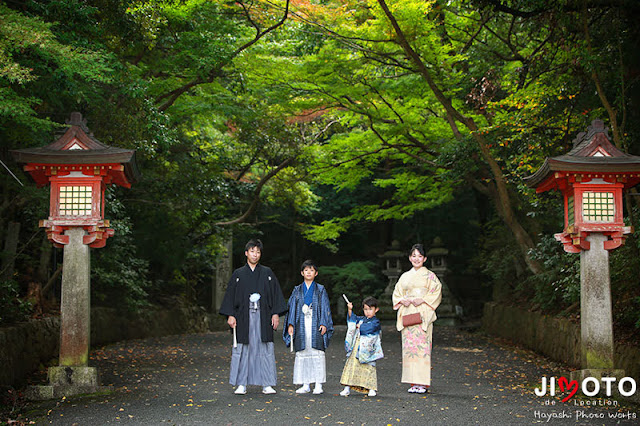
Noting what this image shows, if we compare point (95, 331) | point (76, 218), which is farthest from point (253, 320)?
point (95, 331)

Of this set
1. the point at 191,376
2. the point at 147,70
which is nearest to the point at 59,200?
the point at 191,376

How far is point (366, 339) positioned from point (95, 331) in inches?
294

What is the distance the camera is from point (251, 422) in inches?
217

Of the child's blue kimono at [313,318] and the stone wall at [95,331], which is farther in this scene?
the stone wall at [95,331]

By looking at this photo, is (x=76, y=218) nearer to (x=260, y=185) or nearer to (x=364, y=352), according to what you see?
(x=364, y=352)

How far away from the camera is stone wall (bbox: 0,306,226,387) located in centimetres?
784

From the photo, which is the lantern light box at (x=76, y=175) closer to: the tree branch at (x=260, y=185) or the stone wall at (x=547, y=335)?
the stone wall at (x=547, y=335)

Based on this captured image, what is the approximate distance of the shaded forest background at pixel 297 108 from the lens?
8.70 m

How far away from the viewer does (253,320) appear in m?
7.10

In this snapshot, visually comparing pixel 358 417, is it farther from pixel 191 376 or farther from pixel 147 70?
pixel 147 70

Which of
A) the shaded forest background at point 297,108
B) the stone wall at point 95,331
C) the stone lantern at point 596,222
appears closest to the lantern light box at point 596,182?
the stone lantern at point 596,222

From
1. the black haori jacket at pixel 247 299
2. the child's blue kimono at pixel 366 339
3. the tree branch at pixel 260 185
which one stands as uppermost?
the tree branch at pixel 260 185

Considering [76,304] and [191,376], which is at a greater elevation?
[76,304]

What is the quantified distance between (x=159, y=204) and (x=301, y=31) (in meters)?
4.72
